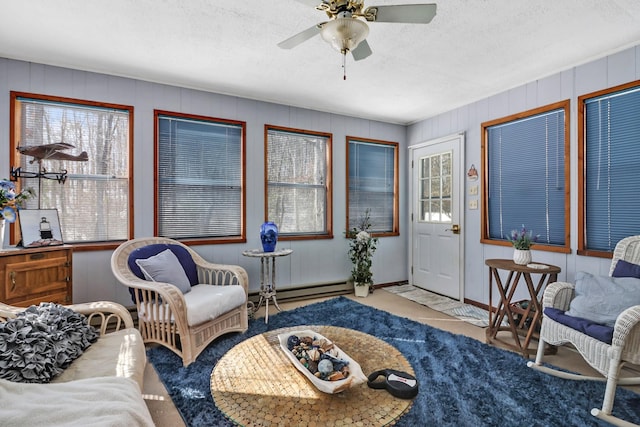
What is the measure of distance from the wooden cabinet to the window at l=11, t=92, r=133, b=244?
627mm

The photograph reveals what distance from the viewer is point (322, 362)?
1.48 m

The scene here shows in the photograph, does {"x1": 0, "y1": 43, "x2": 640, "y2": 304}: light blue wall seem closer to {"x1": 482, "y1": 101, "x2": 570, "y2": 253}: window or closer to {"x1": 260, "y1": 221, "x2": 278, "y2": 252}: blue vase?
{"x1": 482, "y1": 101, "x2": 570, "y2": 253}: window

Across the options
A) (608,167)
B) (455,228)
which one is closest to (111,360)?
(455,228)

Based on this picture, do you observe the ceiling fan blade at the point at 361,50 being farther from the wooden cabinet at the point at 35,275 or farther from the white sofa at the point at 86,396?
the wooden cabinet at the point at 35,275

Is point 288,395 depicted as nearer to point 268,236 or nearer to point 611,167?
point 268,236

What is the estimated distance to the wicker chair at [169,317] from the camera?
242 cm

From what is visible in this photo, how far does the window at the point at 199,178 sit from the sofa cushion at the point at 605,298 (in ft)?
10.7

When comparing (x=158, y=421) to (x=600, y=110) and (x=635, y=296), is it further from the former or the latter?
(x=600, y=110)

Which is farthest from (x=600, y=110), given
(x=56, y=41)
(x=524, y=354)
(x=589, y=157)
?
(x=56, y=41)

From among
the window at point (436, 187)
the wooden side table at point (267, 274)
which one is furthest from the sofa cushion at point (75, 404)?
the window at point (436, 187)

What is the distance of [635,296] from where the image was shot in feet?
6.60

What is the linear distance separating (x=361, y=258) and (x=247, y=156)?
6.86 ft

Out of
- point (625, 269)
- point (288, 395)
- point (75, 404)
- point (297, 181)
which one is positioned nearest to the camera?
point (75, 404)

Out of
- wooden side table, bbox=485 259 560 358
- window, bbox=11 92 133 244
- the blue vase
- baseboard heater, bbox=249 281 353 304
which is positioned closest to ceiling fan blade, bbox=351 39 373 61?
the blue vase
